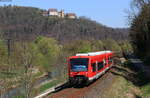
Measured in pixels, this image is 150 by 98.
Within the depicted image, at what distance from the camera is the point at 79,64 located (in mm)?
29188

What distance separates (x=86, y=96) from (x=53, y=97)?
2281 millimetres

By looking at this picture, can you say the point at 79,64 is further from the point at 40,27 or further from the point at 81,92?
the point at 40,27

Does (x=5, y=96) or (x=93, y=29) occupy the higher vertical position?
(x=93, y=29)

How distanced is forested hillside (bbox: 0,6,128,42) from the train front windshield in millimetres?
69011

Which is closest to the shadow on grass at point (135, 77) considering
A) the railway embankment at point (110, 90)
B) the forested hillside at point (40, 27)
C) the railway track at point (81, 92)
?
the railway embankment at point (110, 90)

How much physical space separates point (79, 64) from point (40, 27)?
110366 mm

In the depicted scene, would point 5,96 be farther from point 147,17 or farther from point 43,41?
point 43,41

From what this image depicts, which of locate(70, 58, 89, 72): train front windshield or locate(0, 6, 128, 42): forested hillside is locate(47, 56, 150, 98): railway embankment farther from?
locate(0, 6, 128, 42): forested hillside

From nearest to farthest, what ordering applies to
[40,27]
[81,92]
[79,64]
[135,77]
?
[81,92] → [79,64] → [135,77] → [40,27]

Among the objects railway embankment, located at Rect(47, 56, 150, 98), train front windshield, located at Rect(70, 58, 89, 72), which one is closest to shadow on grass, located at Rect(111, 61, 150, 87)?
railway embankment, located at Rect(47, 56, 150, 98)

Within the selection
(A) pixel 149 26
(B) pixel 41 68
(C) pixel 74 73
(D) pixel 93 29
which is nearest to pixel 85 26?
(D) pixel 93 29

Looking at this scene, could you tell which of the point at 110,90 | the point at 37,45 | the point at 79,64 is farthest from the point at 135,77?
the point at 37,45

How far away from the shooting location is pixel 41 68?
70688 millimetres

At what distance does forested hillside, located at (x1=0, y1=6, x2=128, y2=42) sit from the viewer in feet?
360
